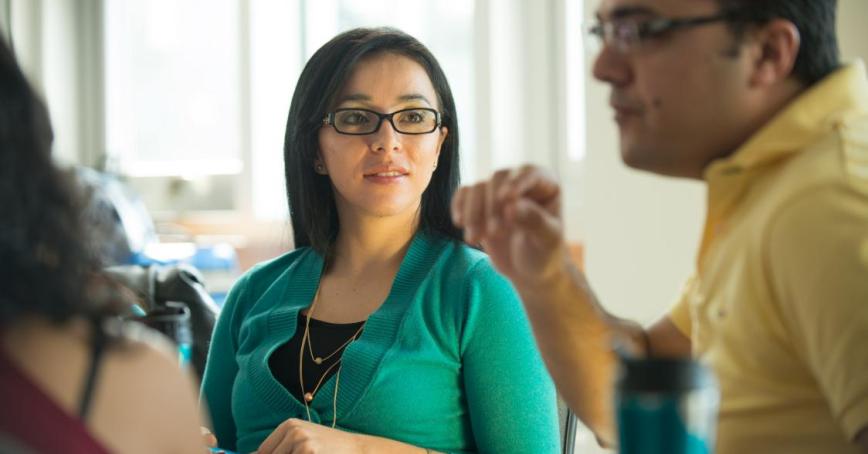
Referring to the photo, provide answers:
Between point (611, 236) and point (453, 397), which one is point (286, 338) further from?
point (611, 236)

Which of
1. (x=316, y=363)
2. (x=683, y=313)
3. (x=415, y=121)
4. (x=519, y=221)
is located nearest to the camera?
(x=519, y=221)

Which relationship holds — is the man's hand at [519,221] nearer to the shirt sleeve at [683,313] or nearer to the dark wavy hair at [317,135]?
the shirt sleeve at [683,313]

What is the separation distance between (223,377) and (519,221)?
42.1 inches

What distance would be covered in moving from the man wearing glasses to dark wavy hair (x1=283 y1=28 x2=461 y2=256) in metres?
0.81

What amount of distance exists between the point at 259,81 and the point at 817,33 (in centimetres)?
507

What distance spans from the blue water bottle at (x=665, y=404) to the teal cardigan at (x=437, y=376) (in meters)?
0.99

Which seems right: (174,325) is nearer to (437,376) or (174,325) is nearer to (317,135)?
(437,376)

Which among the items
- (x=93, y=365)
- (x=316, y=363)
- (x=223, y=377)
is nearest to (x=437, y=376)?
(x=316, y=363)

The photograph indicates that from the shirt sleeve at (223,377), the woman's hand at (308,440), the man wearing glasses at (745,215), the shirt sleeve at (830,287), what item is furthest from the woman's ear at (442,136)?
the shirt sleeve at (830,287)

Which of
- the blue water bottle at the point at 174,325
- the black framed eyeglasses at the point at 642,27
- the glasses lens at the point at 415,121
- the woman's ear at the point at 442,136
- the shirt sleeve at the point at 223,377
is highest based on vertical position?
the black framed eyeglasses at the point at 642,27

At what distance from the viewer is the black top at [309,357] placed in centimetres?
180

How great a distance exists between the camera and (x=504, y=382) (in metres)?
1.70

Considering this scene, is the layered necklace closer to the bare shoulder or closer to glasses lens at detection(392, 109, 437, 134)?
glasses lens at detection(392, 109, 437, 134)

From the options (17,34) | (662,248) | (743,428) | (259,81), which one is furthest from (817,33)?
(17,34)
